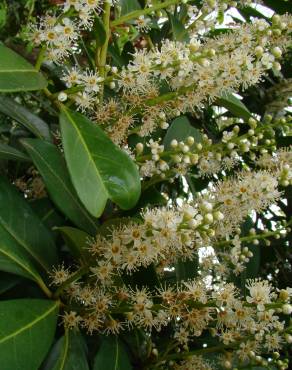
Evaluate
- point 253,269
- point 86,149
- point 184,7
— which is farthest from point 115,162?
point 184,7

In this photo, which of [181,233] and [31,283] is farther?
[31,283]

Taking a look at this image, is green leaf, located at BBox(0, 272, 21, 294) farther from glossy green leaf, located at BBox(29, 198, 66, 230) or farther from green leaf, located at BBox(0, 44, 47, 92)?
green leaf, located at BBox(0, 44, 47, 92)

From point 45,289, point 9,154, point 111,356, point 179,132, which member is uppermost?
point 9,154

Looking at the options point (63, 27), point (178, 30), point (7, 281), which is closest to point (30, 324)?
point (7, 281)

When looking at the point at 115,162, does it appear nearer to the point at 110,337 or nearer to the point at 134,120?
the point at 134,120

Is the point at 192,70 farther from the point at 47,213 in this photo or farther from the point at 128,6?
the point at 47,213

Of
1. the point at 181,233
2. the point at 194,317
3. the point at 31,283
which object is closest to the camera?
the point at 181,233

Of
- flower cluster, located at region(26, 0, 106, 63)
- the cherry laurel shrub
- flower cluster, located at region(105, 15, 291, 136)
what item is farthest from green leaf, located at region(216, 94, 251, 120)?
flower cluster, located at region(26, 0, 106, 63)
